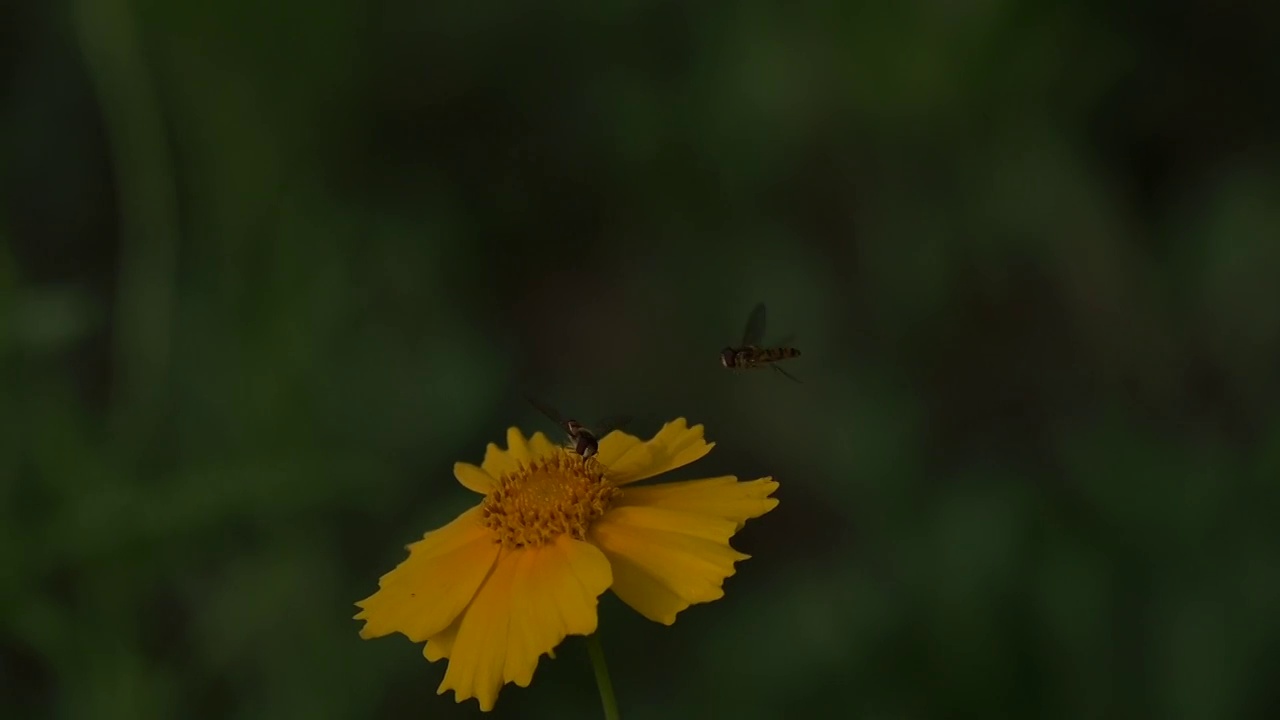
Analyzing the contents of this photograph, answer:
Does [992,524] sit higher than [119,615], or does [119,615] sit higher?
[119,615]

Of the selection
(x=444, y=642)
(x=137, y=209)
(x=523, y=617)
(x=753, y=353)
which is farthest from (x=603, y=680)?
(x=137, y=209)

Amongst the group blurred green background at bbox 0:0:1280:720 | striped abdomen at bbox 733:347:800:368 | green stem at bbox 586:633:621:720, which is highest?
blurred green background at bbox 0:0:1280:720

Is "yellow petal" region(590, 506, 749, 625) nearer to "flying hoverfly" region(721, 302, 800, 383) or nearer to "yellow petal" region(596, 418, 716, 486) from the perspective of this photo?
"yellow petal" region(596, 418, 716, 486)

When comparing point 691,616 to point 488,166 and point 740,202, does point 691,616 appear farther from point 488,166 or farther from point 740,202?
point 488,166

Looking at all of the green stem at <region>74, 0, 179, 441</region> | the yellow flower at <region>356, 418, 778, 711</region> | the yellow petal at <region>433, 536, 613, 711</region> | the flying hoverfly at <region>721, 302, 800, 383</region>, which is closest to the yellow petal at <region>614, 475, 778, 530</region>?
the yellow flower at <region>356, 418, 778, 711</region>

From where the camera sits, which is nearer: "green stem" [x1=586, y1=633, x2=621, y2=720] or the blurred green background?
"green stem" [x1=586, y1=633, x2=621, y2=720]

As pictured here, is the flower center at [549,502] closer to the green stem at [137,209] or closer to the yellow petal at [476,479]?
the yellow petal at [476,479]

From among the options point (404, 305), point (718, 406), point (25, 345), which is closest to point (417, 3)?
point (404, 305)
